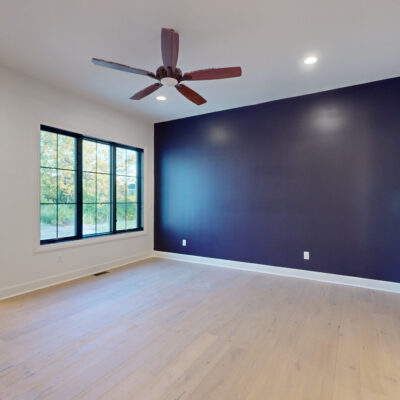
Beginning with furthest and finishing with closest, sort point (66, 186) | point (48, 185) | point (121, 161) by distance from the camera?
1. point (121, 161)
2. point (66, 186)
3. point (48, 185)

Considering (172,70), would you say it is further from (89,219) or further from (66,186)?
(89,219)

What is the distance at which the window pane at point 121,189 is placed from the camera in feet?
16.5

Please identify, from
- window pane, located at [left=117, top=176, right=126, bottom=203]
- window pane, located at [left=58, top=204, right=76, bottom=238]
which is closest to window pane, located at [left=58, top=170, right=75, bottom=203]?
window pane, located at [left=58, top=204, right=76, bottom=238]

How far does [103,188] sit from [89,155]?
65 cm

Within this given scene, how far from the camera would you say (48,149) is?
3828 mm

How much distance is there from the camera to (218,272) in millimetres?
4484

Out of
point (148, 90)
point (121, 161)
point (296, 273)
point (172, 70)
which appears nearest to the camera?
point (172, 70)

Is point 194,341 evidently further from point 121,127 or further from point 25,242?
point 121,127

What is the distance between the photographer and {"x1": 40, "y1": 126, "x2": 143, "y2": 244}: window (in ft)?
12.6

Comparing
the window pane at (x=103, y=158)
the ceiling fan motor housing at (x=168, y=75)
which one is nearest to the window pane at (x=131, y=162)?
the window pane at (x=103, y=158)

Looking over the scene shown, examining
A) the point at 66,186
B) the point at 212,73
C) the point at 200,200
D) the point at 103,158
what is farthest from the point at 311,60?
the point at 66,186

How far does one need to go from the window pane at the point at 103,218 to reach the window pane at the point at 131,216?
1.55 ft

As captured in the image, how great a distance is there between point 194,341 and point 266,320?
2.85 feet

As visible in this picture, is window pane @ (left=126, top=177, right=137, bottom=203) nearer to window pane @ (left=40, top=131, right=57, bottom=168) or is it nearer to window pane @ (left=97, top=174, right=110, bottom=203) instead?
window pane @ (left=97, top=174, right=110, bottom=203)
